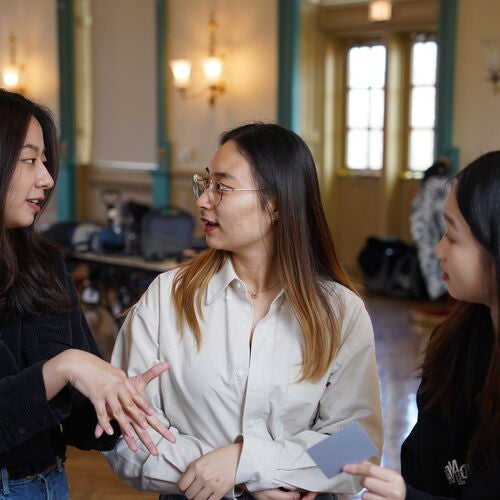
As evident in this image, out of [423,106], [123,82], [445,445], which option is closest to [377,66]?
[423,106]

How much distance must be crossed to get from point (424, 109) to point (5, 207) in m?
8.13

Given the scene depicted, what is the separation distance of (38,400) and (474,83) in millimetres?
7126

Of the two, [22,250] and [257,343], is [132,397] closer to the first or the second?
[257,343]

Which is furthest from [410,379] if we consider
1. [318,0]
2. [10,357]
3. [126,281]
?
[318,0]

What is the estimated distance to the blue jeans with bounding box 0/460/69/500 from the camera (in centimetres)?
178

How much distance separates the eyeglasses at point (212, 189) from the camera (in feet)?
6.50

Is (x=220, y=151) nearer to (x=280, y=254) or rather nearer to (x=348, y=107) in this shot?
(x=280, y=254)

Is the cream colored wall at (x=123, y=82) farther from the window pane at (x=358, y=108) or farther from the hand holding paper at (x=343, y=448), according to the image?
the hand holding paper at (x=343, y=448)

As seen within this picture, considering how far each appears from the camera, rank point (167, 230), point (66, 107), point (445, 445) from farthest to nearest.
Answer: point (66, 107), point (167, 230), point (445, 445)

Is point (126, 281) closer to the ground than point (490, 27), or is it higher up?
closer to the ground

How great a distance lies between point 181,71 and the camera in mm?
9570

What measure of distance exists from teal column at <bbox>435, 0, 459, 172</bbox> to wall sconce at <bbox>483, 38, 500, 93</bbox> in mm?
366

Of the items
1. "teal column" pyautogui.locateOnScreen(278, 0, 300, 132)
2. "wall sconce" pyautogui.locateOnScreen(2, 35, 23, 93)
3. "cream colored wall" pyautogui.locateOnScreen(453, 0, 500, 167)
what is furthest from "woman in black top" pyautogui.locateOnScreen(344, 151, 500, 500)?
"wall sconce" pyautogui.locateOnScreen(2, 35, 23, 93)

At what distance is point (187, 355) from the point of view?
1.96 meters
